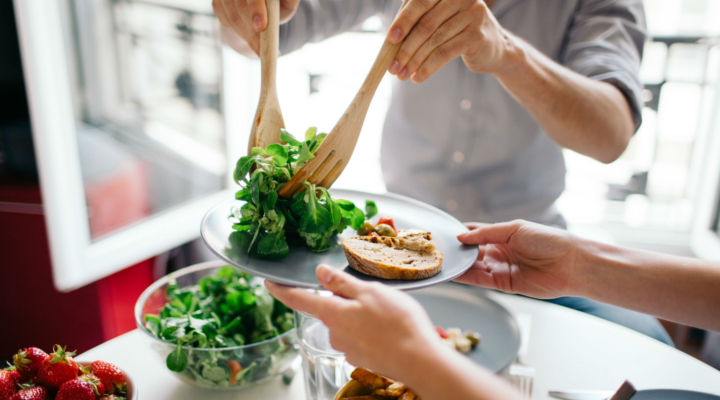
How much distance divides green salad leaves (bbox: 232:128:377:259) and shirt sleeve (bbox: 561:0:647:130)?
0.94 meters

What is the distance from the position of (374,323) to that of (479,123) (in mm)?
1146

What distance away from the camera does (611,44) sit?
55.1 inches

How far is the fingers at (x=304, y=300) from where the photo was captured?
2.13ft

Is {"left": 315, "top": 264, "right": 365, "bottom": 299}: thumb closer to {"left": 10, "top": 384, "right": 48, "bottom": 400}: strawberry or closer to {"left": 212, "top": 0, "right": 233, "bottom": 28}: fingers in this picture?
{"left": 10, "top": 384, "right": 48, "bottom": 400}: strawberry

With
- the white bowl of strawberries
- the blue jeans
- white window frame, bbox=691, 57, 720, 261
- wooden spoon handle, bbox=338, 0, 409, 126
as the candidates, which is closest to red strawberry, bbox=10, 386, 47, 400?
the white bowl of strawberries

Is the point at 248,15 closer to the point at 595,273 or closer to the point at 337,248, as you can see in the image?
the point at 337,248

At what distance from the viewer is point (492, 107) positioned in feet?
5.21

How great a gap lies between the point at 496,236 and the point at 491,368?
28 cm

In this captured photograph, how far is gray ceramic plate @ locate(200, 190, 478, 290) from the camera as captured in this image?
73cm

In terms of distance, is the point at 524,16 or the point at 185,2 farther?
the point at 185,2

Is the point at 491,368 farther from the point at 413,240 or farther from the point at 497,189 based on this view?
the point at 497,189

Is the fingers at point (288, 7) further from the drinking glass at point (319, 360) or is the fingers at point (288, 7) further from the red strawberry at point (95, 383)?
the red strawberry at point (95, 383)

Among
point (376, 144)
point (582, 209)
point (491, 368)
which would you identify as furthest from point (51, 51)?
point (582, 209)

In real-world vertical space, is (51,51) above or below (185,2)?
below
